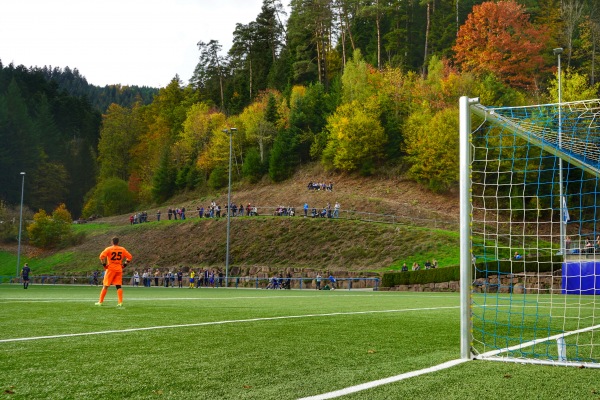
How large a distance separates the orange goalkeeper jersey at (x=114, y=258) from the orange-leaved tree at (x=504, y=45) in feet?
173

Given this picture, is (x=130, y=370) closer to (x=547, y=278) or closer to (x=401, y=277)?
(x=547, y=278)

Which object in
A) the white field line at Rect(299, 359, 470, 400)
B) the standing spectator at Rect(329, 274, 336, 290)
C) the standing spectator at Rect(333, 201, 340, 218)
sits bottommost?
the standing spectator at Rect(329, 274, 336, 290)

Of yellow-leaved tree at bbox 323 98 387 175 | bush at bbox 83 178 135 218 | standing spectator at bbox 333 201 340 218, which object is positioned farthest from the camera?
bush at bbox 83 178 135 218

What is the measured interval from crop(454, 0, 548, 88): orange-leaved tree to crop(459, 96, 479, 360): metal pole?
56691mm

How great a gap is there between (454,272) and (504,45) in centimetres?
3794

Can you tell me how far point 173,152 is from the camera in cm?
8644

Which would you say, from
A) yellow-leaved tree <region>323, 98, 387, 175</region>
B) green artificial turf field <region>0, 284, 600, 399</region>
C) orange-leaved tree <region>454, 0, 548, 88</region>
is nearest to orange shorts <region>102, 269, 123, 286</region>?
green artificial turf field <region>0, 284, 600, 399</region>

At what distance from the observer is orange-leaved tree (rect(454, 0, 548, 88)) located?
6012cm

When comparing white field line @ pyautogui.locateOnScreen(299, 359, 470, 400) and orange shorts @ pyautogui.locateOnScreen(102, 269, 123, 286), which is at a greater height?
orange shorts @ pyautogui.locateOnScreen(102, 269, 123, 286)

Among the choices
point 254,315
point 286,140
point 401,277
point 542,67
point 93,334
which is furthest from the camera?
point 286,140

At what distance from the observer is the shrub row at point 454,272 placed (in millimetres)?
28492

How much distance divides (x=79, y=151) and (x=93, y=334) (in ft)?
348

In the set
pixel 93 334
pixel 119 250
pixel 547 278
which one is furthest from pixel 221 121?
pixel 93 334

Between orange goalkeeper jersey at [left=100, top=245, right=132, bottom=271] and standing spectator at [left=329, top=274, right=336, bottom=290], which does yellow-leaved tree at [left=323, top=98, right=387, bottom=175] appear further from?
orange goalkeeper jersey at [left=100, top=245, right=132, bottom=271]
